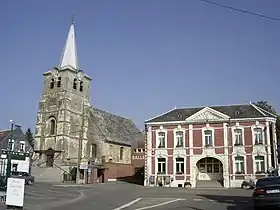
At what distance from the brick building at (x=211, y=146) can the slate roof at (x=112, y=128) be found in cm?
2176

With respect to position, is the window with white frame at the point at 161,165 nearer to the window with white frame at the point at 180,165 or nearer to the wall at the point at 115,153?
the window with white frame at the point at 180,165

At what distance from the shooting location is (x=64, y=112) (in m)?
66.1

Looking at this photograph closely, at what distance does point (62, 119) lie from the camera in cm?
6556

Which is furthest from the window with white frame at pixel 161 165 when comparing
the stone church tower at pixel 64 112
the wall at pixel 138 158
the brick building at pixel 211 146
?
the wall at pixel 138 158

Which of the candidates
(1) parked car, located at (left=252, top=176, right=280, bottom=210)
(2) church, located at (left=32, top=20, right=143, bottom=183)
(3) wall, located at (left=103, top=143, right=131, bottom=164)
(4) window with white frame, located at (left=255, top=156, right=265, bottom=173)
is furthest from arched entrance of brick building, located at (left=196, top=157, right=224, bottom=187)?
(1) parked car, located at (left=252, top=176, right=280, bottom=210)

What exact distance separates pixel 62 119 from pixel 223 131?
30.5m

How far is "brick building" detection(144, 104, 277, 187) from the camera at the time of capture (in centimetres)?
4459

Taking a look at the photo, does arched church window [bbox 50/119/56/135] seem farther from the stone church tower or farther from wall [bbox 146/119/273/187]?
wall [bbox 146/119/273/187]

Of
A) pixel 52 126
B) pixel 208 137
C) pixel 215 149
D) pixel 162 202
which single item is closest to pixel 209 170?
pixel 215 149

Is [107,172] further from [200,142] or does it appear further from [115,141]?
[200,142]

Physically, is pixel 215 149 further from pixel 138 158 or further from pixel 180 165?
pixel 138 158

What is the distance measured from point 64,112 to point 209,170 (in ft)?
96.8

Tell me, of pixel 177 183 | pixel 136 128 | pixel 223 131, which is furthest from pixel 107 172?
pixel 136 128

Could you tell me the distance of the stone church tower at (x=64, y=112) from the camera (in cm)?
6444
